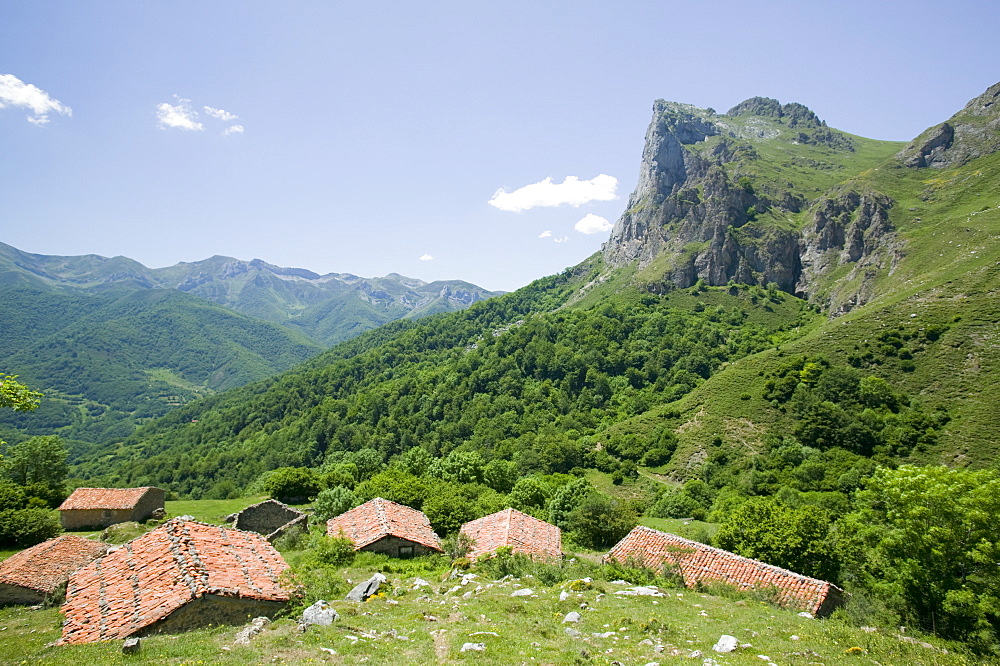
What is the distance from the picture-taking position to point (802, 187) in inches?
6388

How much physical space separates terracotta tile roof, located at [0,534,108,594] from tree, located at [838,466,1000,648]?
1408 inches

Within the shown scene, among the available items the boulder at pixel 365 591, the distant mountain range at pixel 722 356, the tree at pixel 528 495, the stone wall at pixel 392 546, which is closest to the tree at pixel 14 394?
the boulder at pixel 365 591

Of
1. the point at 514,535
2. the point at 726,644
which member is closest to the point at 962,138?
the point at 514,535

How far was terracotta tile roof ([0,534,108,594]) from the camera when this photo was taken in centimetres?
2222

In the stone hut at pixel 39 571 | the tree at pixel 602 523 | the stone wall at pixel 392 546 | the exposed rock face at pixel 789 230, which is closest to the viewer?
the stone hut at pixel 39 571

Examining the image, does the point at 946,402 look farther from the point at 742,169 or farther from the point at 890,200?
the point at 742,169

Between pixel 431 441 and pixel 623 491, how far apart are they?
51.6 metres

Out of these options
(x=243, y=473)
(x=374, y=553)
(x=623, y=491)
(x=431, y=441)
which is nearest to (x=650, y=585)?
(x=374, y=553)

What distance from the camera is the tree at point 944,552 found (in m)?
17.8

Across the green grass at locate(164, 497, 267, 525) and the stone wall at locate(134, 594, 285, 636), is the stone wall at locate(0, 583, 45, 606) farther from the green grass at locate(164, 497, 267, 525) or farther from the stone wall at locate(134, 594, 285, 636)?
the green grass at locate(164, 497, 267, 525)

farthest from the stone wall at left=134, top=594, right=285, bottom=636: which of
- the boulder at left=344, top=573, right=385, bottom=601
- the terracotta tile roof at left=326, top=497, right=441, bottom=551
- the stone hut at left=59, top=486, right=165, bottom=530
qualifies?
the stone hut at left=59, top=486, right=165, bottom=530

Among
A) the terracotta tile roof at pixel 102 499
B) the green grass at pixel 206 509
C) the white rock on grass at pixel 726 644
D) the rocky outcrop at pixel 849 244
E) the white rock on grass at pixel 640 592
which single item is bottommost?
the green grass at pixel 206 509

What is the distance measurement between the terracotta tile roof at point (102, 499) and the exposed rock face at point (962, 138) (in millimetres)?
178980

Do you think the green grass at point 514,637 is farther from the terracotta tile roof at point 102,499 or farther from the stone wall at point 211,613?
the terracotta tile roof at point 102,499
